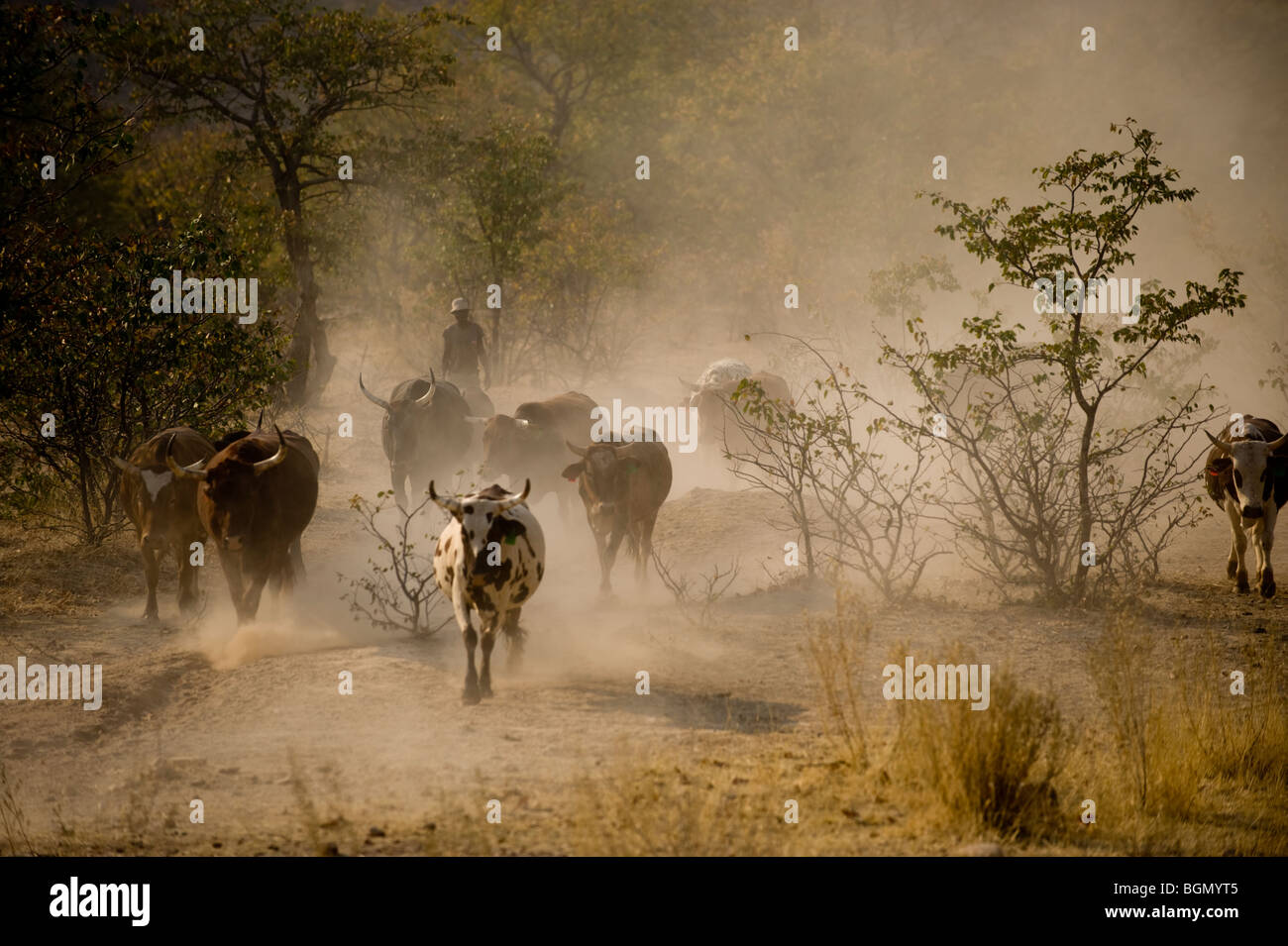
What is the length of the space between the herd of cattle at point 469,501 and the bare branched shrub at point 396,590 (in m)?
0.58

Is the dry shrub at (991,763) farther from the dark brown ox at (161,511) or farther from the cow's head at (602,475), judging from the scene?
the dark brown ox at (161,511)

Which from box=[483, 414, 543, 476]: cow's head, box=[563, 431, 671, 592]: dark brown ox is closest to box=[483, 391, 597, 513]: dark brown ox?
box=[483, 414, 543, 476]: cow's head

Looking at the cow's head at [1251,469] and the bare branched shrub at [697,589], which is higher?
the cow's head at [1251,469]

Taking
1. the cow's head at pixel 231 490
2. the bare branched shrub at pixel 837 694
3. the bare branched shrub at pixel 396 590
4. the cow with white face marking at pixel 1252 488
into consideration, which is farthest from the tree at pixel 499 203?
the bare branched shrub at pixel 837 694

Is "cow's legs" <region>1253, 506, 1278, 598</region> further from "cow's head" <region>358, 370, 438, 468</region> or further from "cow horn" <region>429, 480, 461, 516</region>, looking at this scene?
"cow's head" <region>358, 370, 438, 468</region>

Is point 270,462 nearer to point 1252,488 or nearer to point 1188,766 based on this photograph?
point 1188,766

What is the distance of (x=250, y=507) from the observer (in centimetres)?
1026

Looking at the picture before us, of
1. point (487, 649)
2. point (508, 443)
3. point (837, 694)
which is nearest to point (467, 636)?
point (487, 649)

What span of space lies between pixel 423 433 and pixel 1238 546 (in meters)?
9.81

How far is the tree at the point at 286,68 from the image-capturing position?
70.0 feet

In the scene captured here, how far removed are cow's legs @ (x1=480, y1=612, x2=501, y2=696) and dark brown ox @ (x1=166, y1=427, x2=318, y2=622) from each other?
8.98ft

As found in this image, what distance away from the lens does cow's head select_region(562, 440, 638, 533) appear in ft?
39.2

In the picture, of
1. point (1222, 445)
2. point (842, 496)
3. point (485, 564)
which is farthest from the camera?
point (842, 496)
